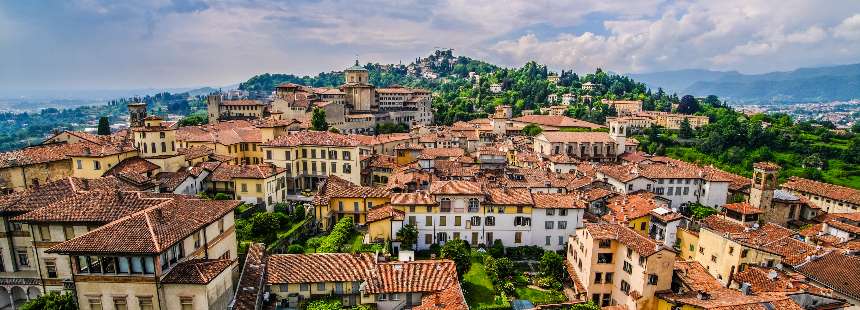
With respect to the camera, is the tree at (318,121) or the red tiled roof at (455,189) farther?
the tree at (318,121)

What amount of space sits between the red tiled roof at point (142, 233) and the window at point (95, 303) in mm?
3077

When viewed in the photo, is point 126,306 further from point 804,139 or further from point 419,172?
point 804,139

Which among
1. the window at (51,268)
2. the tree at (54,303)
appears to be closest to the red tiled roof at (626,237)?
the tree at (54,303)

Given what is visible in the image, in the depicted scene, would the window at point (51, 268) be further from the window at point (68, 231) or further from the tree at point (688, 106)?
the tree at point (688, 106)

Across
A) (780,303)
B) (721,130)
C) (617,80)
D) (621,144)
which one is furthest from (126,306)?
(617,80)

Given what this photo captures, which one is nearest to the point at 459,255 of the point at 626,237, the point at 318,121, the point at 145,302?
the point at 626,237

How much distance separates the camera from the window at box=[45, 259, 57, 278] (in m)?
29.2

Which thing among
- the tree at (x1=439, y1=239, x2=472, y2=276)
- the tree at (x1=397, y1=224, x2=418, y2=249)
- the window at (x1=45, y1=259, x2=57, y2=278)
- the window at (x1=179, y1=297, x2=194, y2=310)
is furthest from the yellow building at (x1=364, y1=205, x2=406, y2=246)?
the window at (x1=45, y1=259, x2=57, y2=278)

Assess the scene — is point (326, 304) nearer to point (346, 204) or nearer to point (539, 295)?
point (346, 204)

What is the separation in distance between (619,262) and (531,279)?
7.73m

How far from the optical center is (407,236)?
135 ft

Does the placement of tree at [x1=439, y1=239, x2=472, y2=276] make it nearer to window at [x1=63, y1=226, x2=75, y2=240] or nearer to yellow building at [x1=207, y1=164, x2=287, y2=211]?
yellow building at [x1=207, y1=164, x2=287, y2=211]

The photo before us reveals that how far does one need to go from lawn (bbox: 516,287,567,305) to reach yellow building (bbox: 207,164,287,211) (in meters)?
27.5

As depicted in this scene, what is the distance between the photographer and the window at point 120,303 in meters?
23.1
